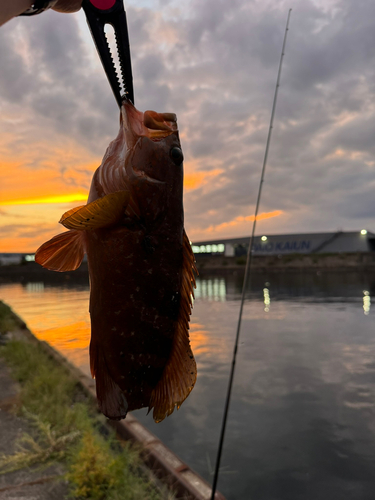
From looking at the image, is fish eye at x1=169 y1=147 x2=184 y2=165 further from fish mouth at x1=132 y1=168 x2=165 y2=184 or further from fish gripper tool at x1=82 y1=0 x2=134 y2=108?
fish gripper tool at x1=82 y1=0 x2=134 y2=108

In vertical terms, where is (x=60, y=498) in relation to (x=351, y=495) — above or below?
above

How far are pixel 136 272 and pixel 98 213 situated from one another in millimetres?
215

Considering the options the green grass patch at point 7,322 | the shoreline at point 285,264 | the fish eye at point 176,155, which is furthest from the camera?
the shoreline at point 285,264

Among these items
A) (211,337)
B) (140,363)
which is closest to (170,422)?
(211,337)

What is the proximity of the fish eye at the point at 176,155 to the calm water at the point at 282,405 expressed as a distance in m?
12.2

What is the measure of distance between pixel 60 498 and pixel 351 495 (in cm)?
873

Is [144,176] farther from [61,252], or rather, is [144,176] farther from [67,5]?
[67,5]

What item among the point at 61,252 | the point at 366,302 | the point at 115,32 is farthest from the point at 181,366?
the point at 366,302

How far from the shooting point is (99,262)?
1164mm

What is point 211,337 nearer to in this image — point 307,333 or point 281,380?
point 307,333

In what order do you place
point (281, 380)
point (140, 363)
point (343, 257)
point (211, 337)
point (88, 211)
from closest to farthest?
point (88, 211) < point (140, 363) < point (281, 380) < point (211, 337) < point (343, 257)

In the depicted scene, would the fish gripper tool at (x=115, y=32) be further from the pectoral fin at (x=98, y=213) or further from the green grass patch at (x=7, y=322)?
the green grass patch at (x=7, y=322)

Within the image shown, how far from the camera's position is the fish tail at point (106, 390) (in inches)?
40.0

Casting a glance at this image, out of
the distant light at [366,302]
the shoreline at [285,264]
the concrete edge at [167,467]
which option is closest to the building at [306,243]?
the shoreline at [285,264]
